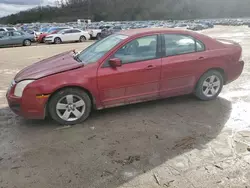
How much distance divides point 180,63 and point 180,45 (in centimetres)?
37

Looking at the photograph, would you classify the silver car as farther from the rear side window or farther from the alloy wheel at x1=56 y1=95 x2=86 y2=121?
the rear side window

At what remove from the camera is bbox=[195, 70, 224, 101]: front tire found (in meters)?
4.78

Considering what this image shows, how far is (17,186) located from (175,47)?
342cm

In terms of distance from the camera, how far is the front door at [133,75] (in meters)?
4.01

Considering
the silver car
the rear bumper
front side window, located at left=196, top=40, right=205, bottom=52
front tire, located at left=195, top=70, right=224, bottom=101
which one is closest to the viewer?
front side window, located at left=196, top=40, right=205, bottom=52

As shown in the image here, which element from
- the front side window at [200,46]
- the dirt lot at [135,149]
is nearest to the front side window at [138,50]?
the front side window at [200,46]

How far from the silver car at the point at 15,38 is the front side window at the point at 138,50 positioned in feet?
62.0

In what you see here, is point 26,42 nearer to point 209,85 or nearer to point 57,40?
point 57,40

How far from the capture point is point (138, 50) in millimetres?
4250

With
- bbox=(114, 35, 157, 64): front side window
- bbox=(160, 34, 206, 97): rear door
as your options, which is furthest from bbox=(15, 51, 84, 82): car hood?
bbox=(160, 34, 206, 97): rear door

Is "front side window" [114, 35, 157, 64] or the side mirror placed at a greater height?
"front side window" [114, 35, 157, 64]

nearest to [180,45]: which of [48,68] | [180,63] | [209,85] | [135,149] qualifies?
[180,63]

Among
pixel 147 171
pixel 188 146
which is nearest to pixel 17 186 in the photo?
pixel 147 171

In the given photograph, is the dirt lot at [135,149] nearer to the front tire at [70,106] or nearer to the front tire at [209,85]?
the front tire at [70,106]
